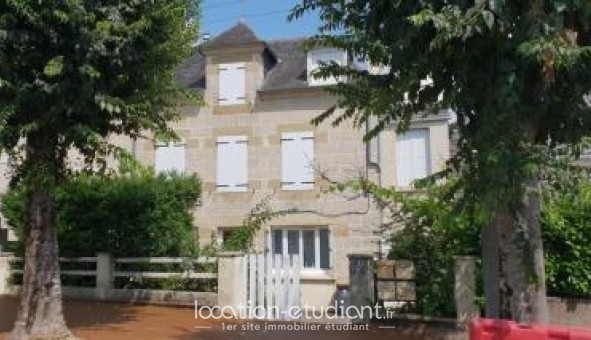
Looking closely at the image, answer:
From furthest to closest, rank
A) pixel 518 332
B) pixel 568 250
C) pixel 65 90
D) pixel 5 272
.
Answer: pixel 5 272 < pixel 568 250 < pixel 65 90 < pixel 518 332

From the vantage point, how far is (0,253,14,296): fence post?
608 inches

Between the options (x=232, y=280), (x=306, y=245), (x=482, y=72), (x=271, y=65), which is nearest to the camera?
(x=482, y=72)

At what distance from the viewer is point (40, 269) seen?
945 cm

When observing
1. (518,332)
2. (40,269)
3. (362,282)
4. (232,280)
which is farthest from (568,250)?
(40,269)

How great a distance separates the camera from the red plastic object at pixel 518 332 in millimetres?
5229

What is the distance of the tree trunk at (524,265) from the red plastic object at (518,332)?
0.88 meters

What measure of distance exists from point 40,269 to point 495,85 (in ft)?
21.5

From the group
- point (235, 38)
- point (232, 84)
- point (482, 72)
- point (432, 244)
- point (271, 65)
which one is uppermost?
point (235, 38)

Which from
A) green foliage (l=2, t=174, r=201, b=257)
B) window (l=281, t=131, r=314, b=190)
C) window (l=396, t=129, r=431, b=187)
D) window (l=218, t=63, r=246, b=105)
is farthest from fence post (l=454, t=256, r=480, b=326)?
window (l=218, t=63, r=246, b=105)

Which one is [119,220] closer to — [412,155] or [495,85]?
[412,155]

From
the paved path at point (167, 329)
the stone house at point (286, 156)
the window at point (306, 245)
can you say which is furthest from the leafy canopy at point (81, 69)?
the window at point (306, 245)

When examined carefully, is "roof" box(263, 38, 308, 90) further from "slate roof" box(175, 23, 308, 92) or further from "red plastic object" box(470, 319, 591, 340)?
"red plastic object" box(470, 319, 591, 340)

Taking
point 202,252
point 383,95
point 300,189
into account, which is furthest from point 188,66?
point 383,95

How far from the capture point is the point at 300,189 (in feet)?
64.3
